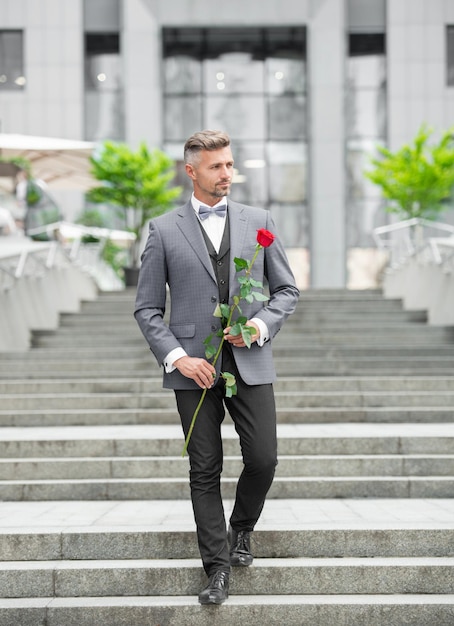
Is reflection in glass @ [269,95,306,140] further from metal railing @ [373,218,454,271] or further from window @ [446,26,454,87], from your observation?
metal railing @ [373,218,454,271]

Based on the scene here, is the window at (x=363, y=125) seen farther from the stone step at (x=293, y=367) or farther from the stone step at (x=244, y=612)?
the stone step at (x=244, y=612)

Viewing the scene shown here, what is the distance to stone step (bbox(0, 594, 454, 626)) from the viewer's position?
4.80 m

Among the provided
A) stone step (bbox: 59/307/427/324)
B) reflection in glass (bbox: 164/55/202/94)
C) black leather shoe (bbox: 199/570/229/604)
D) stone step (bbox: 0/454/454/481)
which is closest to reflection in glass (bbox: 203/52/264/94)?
reflection in glass (bbox: 164/55/202/94)

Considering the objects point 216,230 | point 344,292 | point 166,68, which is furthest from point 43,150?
point 166,68

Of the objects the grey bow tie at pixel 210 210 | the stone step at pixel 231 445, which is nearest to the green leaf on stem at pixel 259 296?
the grey bow tie at pixel 210 210

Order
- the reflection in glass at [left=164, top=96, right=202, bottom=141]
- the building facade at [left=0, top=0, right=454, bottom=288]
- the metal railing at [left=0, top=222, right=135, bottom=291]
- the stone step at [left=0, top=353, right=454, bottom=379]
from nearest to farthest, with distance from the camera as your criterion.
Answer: the stone step at [left=0, top=353, right=454, bottom=379] < the metal railing at [left=0, top=222, right=135, bottom=291] < the building facade at [left=0, top=0, right=454, bottom=288] < the reflection in glass at [left=164, top=96, right=202, bottom=141]

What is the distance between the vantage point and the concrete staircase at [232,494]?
4.99 metres

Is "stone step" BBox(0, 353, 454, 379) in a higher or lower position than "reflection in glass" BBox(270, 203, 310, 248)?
lower

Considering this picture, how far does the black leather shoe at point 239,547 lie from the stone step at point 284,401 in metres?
4.45

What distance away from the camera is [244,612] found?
15.7 ft

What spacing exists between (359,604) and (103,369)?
671 centimetres

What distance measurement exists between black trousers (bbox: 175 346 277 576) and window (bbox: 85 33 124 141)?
86.4 feet

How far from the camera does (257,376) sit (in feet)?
14.9

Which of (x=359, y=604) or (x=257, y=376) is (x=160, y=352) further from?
(x=359, y=604)
